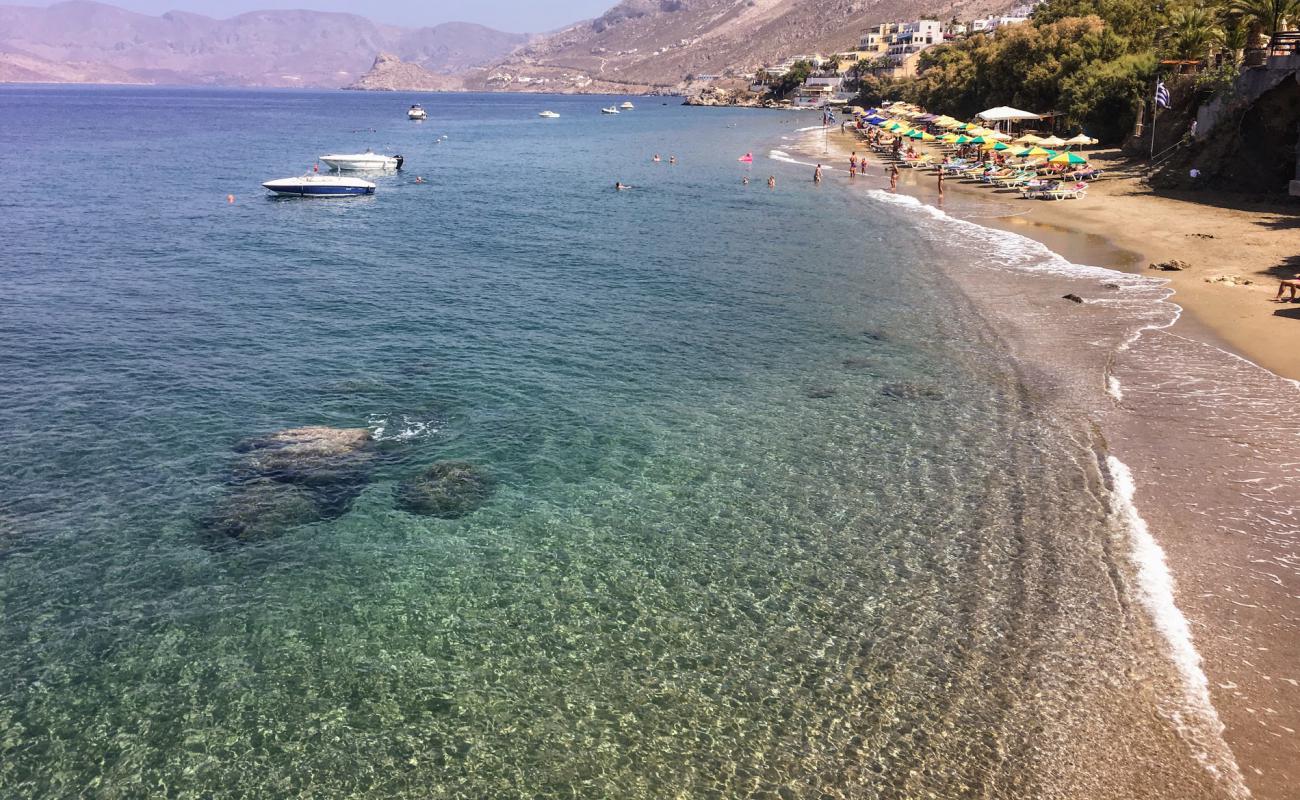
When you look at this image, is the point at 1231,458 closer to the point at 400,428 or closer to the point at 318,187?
the point at 400,428

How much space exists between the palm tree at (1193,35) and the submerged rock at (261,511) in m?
56.4

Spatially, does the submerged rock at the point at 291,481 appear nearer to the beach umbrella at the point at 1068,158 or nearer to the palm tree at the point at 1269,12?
the beach umbrella at the point at 1068,158

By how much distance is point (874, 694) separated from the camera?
10.4m

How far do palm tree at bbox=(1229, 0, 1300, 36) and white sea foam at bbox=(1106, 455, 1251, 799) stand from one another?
3848 centimetres

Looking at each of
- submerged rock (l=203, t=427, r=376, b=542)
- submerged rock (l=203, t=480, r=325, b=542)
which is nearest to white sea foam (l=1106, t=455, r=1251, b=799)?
submerged rock (l=203, t=427, r=376, b=542)

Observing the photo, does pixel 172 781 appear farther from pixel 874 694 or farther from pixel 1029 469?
pixel 1029 469

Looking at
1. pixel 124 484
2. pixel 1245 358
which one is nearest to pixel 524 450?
pixel 124 484

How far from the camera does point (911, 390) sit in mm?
20172

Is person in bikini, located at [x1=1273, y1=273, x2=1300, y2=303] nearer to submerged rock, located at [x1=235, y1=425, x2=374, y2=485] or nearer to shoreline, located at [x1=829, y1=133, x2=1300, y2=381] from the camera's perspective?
shoreline, located at [x1=829, y1=133, x2=1300, y2=381]

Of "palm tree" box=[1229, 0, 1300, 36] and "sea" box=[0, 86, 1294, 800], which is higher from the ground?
"palm tree" box=[1229, 0, 1300, 36]

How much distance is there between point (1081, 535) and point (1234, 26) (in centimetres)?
4674

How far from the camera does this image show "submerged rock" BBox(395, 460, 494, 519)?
49.4 feet

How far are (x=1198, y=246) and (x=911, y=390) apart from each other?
2015 cm

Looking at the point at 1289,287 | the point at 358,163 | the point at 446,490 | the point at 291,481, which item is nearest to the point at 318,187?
the point at 358,163
